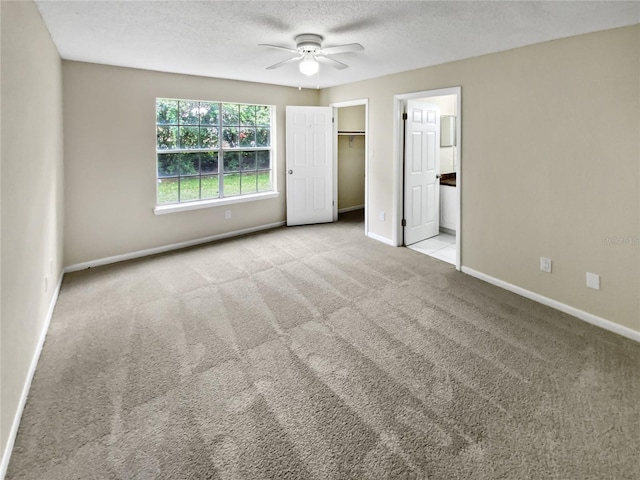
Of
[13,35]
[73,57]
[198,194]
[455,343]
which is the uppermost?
[73,57]

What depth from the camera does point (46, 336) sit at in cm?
279

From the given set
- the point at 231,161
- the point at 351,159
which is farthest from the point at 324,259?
the point at 351,159

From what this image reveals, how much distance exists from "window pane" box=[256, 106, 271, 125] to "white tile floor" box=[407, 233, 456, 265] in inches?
123

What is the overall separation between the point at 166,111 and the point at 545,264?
4.89 meters

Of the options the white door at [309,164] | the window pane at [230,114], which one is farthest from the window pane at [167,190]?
the white door at [309,164]

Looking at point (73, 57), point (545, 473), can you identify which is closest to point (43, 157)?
point (73, 57)

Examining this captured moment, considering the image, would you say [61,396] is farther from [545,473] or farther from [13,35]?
[545,473]

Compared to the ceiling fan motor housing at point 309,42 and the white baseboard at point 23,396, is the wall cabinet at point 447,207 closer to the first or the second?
the ceiling fan motor housing at point 309,42

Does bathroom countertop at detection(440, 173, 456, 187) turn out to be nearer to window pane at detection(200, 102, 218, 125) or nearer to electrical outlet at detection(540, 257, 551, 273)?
electrical outlet at detection(540, 257, 551, 273)

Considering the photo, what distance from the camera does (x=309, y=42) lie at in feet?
10.1

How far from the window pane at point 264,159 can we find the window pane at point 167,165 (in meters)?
1.41

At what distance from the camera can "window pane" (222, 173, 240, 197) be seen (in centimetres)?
561

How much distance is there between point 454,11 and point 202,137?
3826mm

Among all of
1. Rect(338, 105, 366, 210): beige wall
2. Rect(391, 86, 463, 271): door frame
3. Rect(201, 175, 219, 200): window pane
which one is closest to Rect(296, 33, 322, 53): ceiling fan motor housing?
Rect(391, 86, 463, 271): door frame
